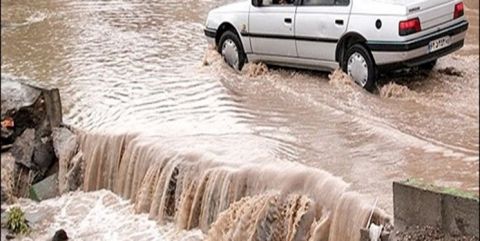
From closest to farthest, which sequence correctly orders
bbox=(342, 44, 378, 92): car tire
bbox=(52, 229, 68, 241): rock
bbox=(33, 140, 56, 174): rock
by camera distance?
bbox=(52, 229, 68, 241): rock
bbox=(342, 44, 378, 92): car tire
bbox=(33, 140, 56, 174): rock

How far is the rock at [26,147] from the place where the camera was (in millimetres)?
10088

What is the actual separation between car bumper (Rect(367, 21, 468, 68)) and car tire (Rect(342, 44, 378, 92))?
0.35 feet

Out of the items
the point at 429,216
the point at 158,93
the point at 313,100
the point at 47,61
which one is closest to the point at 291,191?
the point at 429,216

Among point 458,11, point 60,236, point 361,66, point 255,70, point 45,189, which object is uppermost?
point 458,11

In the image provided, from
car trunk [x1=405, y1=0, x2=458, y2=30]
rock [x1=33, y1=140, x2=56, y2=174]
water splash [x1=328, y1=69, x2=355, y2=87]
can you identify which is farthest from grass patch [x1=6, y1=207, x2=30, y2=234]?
car trunk [x1=405, y1=0, x2=458, y2=30]

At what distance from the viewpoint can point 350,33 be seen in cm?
1007

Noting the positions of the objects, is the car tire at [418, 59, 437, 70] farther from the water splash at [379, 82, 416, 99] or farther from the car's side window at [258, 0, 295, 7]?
the car's side window at [258, 0, 295, 7]

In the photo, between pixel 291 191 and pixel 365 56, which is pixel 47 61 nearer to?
Answer: pixel 365 56

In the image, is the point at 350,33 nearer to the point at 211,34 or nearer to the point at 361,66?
the point at 361,66

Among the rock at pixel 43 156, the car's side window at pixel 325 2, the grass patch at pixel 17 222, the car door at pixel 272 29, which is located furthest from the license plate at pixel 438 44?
the grass patch at pixel 17 222

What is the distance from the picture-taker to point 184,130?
368 inches

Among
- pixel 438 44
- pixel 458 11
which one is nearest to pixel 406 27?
pixel 438 44

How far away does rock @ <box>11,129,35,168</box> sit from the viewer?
33.1ft

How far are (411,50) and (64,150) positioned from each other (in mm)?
4306
